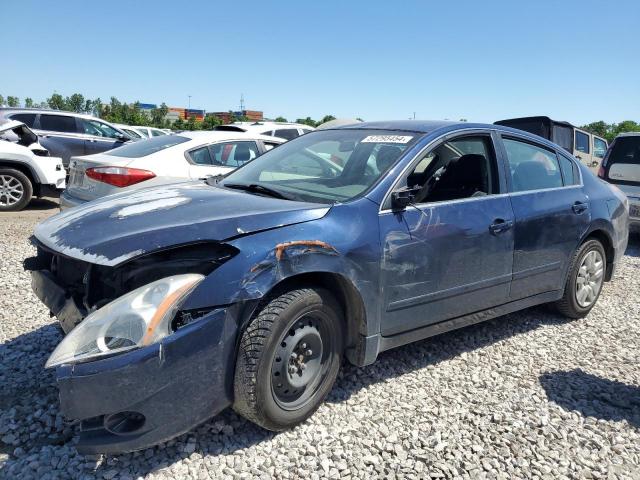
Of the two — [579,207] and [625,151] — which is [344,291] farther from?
[625,151]

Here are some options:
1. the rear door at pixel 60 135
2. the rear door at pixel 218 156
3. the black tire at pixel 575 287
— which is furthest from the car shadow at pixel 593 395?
the rear door at pixel 60 135

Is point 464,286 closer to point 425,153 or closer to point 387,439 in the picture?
point 425,153

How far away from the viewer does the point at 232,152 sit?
700 centimetres

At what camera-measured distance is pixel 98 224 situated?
2699 mm

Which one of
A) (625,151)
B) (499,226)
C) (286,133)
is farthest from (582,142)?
(499,226)

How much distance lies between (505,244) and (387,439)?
1.68 metres

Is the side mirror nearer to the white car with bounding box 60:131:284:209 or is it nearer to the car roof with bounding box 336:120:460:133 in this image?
the car roof with bounding box 336:120:460:133

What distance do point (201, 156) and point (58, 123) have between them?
6576mm

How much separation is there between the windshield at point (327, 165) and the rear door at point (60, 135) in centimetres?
891

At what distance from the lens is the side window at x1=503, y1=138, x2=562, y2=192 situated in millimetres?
3980

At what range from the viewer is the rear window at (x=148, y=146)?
635 cm

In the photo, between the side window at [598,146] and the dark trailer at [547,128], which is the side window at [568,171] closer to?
the dark trailer at [547,128]

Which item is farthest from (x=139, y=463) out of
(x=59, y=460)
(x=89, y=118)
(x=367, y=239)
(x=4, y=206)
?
(x=89, y=118)

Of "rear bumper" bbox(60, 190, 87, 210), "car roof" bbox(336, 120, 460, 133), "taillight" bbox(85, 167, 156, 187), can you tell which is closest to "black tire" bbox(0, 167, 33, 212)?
"rear bumper" bbox(60, 190, 87, 210)
